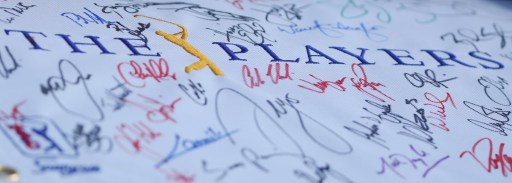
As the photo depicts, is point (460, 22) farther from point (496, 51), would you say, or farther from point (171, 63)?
point (171, 63)

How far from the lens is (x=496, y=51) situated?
59cm

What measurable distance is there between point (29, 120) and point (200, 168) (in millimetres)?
95
